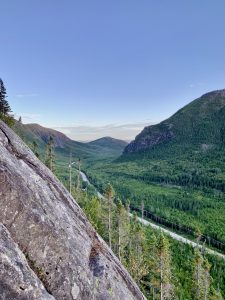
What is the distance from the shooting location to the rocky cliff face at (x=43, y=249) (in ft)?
49.0

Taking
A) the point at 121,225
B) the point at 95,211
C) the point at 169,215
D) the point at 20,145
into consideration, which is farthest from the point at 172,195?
the point at 20,145

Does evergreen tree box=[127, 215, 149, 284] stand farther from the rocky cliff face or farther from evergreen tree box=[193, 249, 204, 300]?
the rocky cliff face

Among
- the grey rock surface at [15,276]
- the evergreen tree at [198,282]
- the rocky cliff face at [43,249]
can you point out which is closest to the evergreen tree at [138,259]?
the evergreen tree at [198,282]

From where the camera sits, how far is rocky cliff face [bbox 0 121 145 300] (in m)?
14.9

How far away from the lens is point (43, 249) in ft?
56.5

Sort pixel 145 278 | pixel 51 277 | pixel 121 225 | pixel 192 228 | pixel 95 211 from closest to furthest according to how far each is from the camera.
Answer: pixel 51 277, pixel 121 225, pixel 145 278, pixel 95 211, pixel 192 228

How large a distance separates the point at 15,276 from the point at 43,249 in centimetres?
295

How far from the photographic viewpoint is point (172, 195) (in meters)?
191

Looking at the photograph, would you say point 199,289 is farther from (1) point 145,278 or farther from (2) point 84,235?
(2) point 84,235

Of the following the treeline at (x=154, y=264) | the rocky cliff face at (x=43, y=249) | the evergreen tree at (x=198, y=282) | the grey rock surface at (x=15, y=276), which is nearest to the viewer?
the grey rock surface at (x=15, y=276)

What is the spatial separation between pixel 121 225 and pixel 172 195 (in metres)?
134

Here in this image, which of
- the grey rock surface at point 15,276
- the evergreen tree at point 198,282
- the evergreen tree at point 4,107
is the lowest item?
the evergreen tree at point 198,282

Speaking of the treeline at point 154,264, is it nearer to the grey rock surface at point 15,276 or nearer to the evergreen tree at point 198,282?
the evergreen tree at point 198,282

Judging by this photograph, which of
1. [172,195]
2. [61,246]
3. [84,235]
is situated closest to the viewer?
[61,246]
